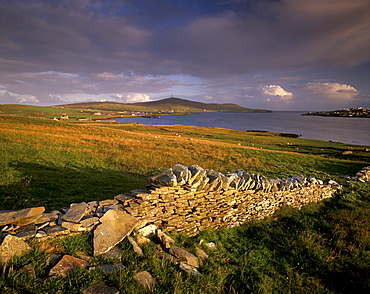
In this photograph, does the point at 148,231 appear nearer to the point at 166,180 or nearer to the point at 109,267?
the point at 166,180

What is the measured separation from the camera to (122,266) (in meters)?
4.10

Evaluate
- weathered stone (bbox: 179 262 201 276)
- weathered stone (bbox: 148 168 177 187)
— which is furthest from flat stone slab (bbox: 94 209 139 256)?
weathered stone (bbox: 179 262 201 276)

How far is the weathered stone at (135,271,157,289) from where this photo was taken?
385 centimetres

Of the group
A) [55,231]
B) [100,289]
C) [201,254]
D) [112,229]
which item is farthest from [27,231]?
[201,254]

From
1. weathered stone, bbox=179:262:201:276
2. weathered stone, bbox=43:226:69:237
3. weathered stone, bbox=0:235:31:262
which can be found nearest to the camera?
weathered stone, bbox=0:235:31:262

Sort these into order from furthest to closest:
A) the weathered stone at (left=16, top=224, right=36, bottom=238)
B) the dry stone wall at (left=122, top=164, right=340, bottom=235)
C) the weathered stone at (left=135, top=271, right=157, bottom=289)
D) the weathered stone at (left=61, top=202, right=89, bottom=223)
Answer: the dry stone wall at (left=122, top=164, right=340, bottom=235)
the weathered stone at (left=61, top=202, right=89, bottom=223)
the weathered stone at (left=16, top=224, right=36, bottom=238)
the weathered stone at (left=135, top=271, right=157, bottom=289)

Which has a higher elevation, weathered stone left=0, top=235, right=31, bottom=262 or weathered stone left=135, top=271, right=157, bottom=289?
weathered stone left=0, top=235, right=31, bottom=262

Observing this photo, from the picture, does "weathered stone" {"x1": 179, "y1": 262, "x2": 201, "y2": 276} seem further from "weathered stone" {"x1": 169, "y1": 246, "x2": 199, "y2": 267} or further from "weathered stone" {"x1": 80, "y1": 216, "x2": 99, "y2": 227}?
"weathered stone" {"x1": 80, "y1": 216, "x2": 99, "y2": 227}

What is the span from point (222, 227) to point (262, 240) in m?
1.58

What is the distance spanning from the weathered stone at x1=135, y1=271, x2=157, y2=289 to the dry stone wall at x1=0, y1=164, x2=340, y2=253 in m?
1.13

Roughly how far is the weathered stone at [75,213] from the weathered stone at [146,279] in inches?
84.2

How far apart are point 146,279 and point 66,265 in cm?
162

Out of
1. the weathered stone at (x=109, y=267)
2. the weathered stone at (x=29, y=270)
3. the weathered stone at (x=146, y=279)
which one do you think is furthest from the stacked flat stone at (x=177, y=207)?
the weathered stone at (x=146, y=279)

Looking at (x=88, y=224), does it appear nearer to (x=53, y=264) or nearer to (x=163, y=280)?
(x=53, y=264)
